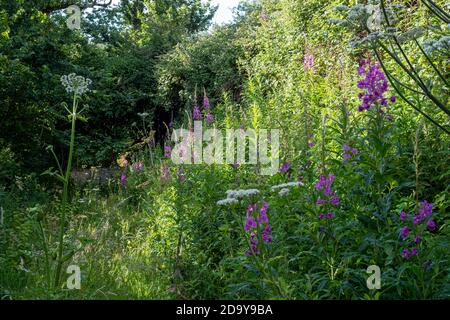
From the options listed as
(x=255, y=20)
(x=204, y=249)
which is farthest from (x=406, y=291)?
(x=255, y=20)

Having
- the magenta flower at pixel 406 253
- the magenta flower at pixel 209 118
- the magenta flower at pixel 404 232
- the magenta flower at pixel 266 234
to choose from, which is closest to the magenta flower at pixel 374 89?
the magenta flower at pixel 404 232

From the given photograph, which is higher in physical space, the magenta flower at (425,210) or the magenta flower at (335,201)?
the magenta flower at (335,201)

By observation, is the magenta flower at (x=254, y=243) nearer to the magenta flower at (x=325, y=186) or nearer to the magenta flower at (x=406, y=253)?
the magenta flower at (x=325, y=186)

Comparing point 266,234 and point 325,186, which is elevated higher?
point 325,186

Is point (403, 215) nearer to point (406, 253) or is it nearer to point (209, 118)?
point (406, 253)

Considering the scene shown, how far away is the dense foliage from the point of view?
288 centimetres

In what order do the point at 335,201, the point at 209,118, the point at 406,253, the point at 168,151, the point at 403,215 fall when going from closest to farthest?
the point at 406,253 → the point at 403,215 → the point at 335,201 → the point at 209,118 → the point at 168,151

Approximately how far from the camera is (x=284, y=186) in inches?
113

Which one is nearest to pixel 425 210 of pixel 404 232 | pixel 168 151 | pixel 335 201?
pixel 404 232

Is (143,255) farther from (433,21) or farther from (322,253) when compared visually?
(433,21)

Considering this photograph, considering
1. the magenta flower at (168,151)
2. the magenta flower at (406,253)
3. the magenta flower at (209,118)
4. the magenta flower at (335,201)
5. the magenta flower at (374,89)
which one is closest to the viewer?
the magenta flower at (406,253)

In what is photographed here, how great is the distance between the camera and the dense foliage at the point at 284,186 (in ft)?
9.45

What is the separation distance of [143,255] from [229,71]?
6848 millimetres

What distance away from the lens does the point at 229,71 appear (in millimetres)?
10875
